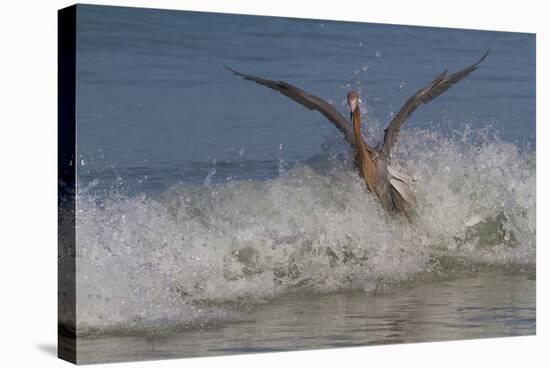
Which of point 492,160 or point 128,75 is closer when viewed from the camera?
point 128,75

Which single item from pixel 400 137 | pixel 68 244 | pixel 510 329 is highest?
pixel 400 137

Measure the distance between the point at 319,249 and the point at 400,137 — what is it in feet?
4.02

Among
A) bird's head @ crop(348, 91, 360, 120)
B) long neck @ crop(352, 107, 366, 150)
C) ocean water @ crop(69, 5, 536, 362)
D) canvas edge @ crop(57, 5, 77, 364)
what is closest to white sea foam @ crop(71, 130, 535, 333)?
ocean water @ crop(69, 5, 536, 362)

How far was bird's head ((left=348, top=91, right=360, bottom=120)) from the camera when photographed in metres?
11.5

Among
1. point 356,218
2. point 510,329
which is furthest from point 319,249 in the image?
point 510,329

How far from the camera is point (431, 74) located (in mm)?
11891

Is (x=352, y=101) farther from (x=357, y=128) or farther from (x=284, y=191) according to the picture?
(x=284, y=191)

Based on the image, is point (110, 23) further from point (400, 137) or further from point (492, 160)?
point (492, 160)

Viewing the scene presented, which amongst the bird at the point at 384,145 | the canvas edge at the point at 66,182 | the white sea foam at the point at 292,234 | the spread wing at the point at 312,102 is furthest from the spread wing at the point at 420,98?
the canvas edge at the point at 66,182

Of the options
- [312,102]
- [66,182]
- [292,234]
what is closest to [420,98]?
[312,102]

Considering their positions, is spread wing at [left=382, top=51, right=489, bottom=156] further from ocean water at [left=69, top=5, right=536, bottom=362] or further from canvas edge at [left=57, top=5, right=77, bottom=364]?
canvas edge at [left=57, top=5, right=77, bottom=364]

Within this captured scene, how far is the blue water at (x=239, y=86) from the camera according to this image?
10.4m

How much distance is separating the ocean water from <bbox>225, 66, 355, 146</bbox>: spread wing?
2.0 inches

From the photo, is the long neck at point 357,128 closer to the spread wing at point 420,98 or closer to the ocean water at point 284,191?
the ocean water at point 284,191
